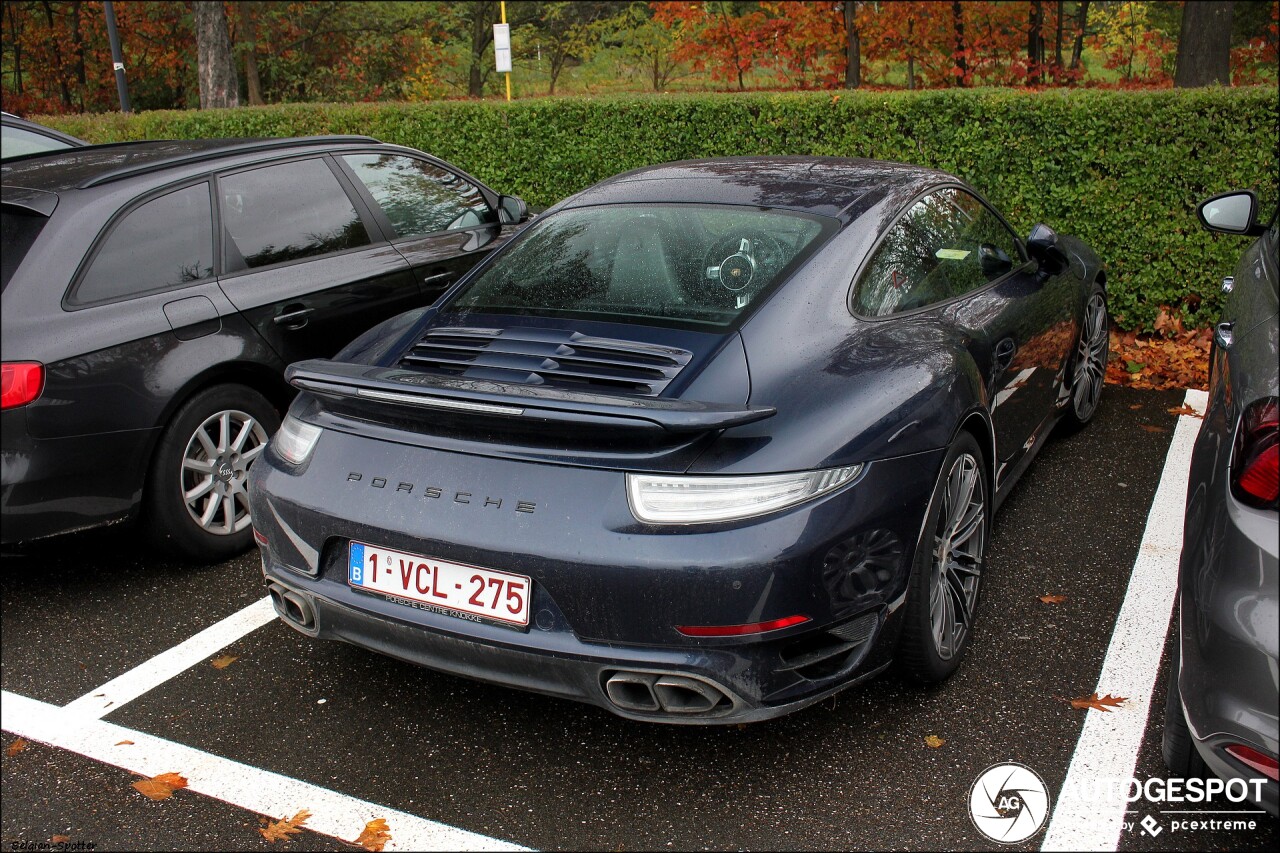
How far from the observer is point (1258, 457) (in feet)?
7.13

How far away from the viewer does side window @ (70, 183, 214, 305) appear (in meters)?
3.88

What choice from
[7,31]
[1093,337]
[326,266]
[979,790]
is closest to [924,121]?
[1093,337]

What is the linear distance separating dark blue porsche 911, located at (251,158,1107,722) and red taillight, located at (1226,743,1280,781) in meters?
0.84

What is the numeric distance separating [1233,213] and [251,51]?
21940 millimetres

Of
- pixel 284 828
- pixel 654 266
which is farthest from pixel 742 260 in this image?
pixel 284 828

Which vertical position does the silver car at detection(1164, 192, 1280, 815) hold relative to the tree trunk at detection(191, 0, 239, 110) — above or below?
below

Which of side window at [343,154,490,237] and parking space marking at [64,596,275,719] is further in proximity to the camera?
side window at [343,154,490,237]

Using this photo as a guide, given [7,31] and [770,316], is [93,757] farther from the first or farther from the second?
[7,31]

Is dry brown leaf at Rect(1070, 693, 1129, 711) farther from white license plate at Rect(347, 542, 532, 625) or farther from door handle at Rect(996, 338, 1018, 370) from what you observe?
white license plate at Rect(347, 542, 532, 625)

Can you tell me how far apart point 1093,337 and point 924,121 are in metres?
2.40

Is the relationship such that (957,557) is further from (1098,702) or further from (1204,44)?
(1204,44)

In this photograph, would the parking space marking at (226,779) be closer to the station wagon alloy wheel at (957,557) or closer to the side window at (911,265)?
the station wagon alloy wheel at (957,557)

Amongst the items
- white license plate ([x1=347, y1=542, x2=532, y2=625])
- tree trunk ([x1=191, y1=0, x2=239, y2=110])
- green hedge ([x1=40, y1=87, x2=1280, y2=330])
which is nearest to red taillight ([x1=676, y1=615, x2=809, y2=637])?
white license plate ([x1=347, y1=542, x2=532, y2=625])

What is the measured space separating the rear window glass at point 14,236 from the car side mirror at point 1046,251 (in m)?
3.80
